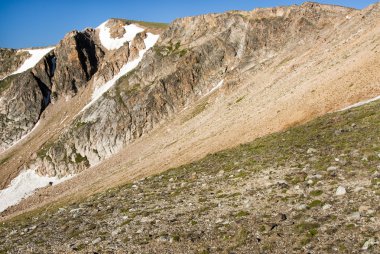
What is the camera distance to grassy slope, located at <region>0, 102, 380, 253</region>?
13648 mm

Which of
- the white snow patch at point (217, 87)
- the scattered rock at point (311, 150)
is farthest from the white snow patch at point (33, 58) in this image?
the scattered rock at point (311, 150)

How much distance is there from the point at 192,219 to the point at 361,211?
290 inches

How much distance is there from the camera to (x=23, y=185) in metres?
113

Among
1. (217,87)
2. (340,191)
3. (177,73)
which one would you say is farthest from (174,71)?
(340,191)

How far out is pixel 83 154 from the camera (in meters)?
116

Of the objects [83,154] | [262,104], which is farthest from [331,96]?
[83,154]

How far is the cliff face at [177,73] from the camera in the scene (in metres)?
97.9

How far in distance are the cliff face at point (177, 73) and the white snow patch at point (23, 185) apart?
2.95m

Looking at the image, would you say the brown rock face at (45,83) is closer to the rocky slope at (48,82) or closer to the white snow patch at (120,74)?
the rocky slope at (48,82)

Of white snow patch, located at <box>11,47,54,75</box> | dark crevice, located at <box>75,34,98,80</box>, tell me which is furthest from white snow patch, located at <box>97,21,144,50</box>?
white snow patch, located at <box>11,47,54,75</box>

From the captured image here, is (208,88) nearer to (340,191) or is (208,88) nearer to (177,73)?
(177,73)

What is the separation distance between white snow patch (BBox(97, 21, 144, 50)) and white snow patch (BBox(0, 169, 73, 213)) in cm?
7360

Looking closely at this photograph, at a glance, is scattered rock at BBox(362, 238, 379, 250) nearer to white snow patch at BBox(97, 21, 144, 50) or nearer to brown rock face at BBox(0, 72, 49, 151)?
white snow patch at BBox(97, 21, 144, 50)

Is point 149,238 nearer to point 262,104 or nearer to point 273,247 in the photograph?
point 273,247
